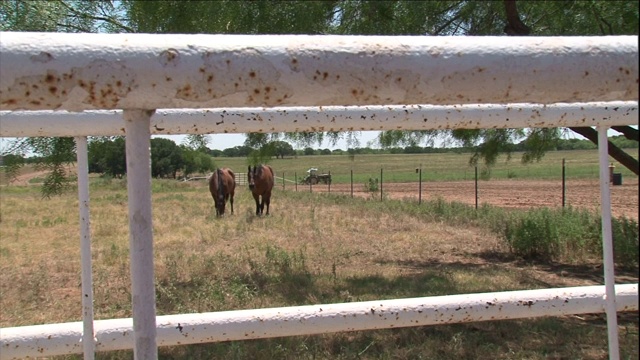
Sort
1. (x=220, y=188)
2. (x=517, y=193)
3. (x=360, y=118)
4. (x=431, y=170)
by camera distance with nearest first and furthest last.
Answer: (x=360, y=118) → (x=220, y=188) → (x=517, y=193) → (x=431, y=170)

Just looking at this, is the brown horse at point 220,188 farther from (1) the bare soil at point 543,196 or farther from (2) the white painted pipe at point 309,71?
(2) the white painted pipe at point 309,71

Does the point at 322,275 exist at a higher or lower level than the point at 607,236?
lower

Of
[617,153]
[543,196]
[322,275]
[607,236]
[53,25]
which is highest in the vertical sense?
[53,25]

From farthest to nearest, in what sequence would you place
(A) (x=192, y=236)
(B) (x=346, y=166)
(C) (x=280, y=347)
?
(B) (x=346, y=166)
(A) (x=192, y=236)
(C) (x=280, y=347)

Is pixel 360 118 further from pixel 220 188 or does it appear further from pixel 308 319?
pixel 220 188

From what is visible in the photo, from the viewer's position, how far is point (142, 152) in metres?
0.83

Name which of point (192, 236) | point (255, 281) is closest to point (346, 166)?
point (192, 236)

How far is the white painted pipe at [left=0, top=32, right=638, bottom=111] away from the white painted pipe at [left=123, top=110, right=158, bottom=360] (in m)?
0.10

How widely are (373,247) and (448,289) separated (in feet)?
11.3

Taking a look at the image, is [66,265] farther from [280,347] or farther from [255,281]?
[280,347]

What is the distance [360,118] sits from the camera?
1.58m

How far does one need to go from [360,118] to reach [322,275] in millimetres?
5368

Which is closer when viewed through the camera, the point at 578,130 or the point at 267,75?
the point at 267,75

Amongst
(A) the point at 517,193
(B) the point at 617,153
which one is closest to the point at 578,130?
(B) the point at 617,153
